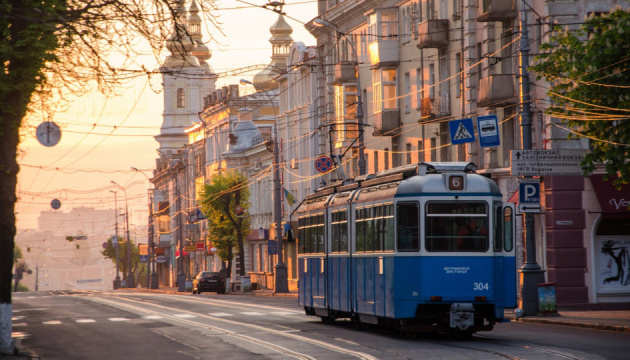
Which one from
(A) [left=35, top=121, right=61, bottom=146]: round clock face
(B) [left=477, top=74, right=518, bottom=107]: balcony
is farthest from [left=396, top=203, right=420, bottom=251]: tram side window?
(B) [left=477, top=74, right=518, bottom=107]: balcony

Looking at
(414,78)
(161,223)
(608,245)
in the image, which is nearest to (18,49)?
(608,245)

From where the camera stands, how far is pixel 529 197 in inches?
1200

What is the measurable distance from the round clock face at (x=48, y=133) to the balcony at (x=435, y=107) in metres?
26.3

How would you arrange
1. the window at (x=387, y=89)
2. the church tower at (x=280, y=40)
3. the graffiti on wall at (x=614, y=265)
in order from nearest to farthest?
the graffiti on wall at (x=614, y=265) < the window at (x=387, y=89) < the church tower at (x=280, y=40)

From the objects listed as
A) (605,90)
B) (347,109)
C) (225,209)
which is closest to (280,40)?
(225,209)

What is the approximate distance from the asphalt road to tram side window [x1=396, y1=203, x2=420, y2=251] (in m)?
1.72

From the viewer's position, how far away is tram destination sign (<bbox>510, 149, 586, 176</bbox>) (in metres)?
30.0

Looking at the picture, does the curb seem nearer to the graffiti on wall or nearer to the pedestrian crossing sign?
the graffiti on wall

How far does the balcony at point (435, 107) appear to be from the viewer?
153 ft

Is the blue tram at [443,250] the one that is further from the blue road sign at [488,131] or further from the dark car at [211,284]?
the dark car at [211,284]

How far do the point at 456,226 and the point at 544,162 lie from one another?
924cm

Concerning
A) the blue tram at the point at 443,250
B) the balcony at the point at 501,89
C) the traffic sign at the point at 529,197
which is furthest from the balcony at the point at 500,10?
the blue tram at the point at 443,250

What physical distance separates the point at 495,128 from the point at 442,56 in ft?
46.5

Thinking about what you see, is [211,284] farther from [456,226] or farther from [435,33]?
[456,226]
